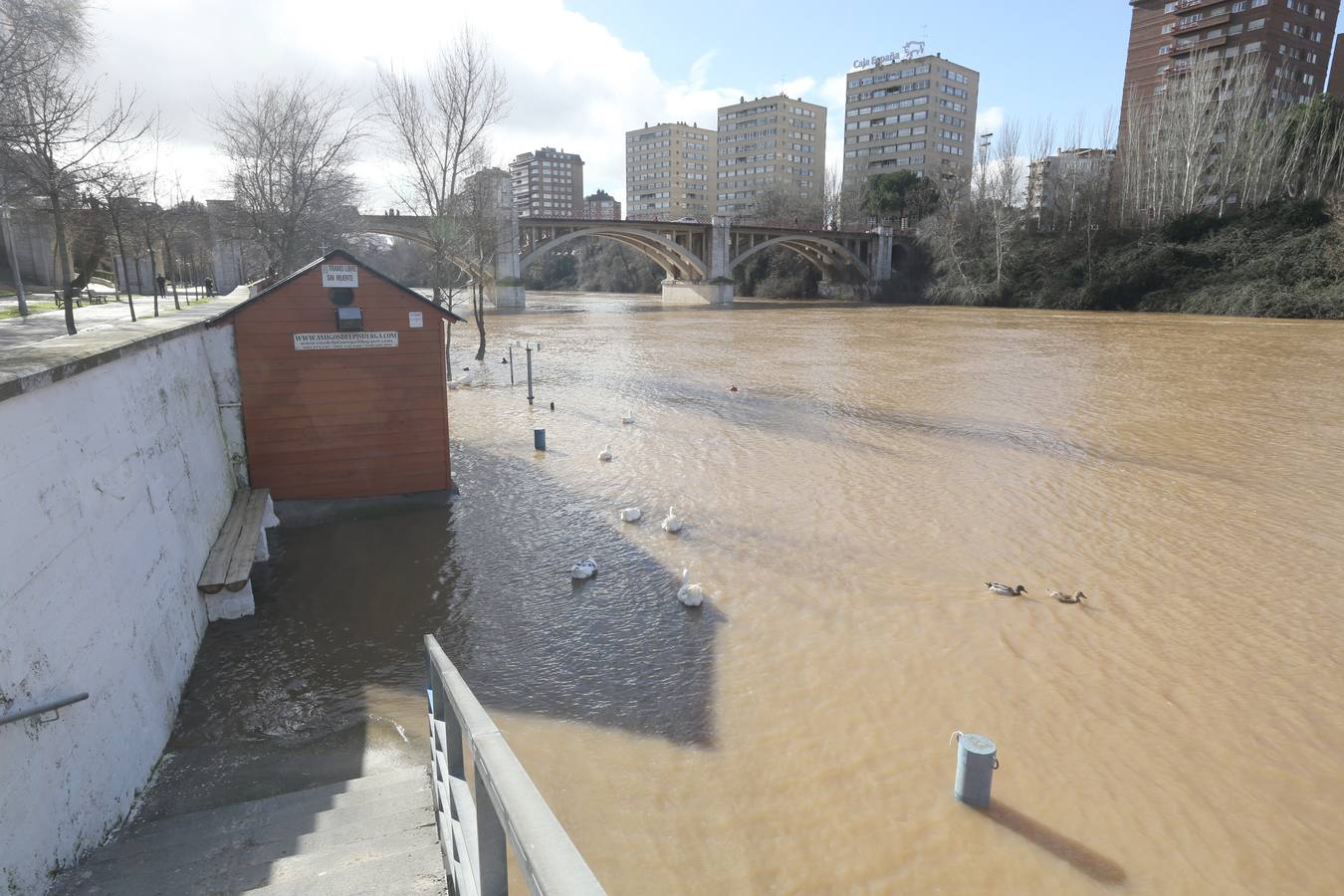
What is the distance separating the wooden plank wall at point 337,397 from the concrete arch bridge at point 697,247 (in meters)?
36.0

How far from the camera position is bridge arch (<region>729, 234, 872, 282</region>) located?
201 ft

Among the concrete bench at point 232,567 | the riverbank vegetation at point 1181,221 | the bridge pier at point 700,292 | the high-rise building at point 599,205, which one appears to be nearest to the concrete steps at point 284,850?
the concrete bench at point 232,567

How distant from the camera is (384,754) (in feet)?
16.3

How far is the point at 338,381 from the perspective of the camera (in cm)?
915

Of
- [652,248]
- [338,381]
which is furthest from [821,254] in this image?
[338,381]

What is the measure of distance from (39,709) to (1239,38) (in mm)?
83938

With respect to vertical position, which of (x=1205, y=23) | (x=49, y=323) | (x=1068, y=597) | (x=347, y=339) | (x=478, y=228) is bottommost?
(x=1068, y=597)

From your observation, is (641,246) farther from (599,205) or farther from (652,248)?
(599,205)

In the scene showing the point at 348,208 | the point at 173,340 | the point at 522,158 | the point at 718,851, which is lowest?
the point at 718,851

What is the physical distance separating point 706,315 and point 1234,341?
27964 millimetres

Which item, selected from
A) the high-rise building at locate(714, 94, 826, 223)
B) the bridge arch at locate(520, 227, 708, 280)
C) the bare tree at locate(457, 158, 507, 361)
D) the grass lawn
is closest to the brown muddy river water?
the bare tree at locate(457, 158, 507, 361)

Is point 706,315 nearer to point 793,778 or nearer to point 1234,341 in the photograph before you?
point 1234,341

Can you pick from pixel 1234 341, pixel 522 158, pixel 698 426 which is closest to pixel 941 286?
pixel 1234 341

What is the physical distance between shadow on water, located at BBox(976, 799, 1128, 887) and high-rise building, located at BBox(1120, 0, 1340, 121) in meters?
70.5
